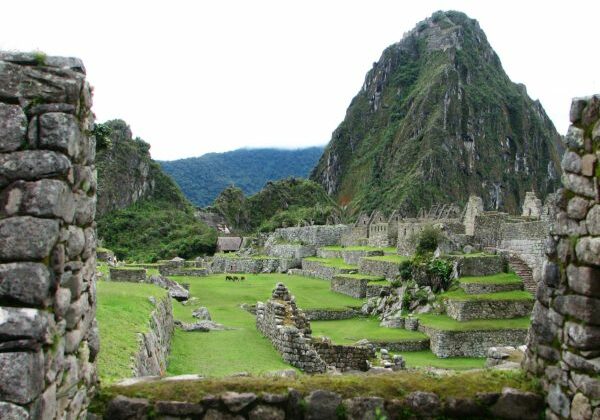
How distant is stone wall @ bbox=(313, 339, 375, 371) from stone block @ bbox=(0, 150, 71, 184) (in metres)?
11.0

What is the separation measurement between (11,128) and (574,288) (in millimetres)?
5113

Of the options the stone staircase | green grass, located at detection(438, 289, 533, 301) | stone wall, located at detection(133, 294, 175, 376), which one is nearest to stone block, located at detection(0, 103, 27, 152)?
stone wall, located at detection(133, 294, 175, 376)

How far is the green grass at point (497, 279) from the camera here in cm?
2772

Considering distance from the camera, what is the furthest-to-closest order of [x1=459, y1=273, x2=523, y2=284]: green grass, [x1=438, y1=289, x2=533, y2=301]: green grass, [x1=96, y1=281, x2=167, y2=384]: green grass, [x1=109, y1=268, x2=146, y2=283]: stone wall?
[x1=459, y1=273, x2=523, y2=284]: green grass
[x1=438, y1=289, x2=533, y2=301]: green grass
[x1=109, y1=268, x2=146, y2=283]: stone wall
[x1=96, y1=281, x2=167, y2=384]: green grass

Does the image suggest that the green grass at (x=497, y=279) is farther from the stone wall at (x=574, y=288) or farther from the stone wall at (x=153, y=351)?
the stone wall at (x=574, y=288)

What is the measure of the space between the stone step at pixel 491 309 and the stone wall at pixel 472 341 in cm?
161

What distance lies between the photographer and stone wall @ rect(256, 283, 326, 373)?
13172 millimetres

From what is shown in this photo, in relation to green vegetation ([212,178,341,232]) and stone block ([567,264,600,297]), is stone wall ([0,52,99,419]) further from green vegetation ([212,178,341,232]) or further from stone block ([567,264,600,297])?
green vegetation ([212,178,341,232])

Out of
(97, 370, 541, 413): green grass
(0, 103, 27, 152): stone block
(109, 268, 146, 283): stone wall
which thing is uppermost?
(0, 103, 27, 152): stone block

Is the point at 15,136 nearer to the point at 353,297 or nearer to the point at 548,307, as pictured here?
the point at 548,307

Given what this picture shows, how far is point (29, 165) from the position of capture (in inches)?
173

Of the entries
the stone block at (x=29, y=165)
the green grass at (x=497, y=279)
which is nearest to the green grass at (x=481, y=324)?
the green grass at (x=497, y=279)

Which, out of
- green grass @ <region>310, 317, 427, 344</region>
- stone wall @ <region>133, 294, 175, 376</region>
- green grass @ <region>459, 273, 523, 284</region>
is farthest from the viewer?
green grass @ <region>459, 273, 523, 284</region>

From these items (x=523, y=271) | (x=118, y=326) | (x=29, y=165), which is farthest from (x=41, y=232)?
(x=523, y=271)
